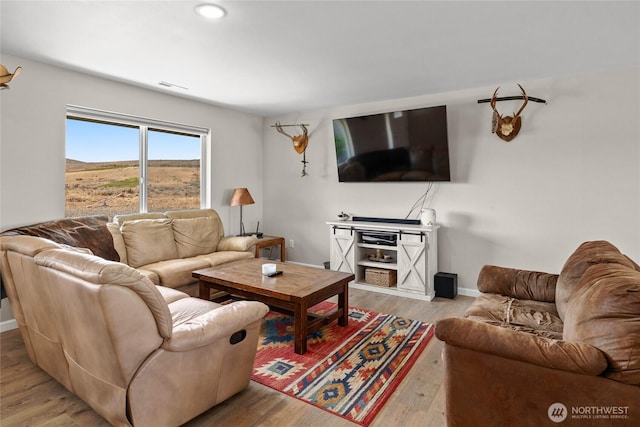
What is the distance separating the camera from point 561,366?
1.37 m

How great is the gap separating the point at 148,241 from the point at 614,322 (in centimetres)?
381

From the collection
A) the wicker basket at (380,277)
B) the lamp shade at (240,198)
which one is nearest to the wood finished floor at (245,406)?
the wicker basket at (380,277)

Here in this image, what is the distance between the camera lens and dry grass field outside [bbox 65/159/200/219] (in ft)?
12.2

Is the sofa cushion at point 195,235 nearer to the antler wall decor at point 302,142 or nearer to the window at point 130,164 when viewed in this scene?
the window at point 130,164

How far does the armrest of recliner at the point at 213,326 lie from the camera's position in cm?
170

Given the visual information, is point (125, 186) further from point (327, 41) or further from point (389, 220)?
point (389, 220)

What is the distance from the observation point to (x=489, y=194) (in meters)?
3.99

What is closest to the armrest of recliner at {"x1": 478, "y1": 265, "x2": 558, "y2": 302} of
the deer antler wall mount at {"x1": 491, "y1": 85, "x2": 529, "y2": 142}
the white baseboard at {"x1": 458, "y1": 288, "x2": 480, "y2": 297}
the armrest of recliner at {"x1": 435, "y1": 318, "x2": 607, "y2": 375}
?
the armrest of recliner at {"x1": 435, "y1": 318, "x2": 607, "y2": 375}

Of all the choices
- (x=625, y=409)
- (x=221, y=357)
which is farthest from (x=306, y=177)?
(x=625, y=409)

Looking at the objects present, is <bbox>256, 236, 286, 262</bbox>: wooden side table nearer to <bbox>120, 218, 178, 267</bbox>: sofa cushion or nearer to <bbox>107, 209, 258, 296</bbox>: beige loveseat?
<bbox>107, 209, 258, 296</bbox>: beige loveseat

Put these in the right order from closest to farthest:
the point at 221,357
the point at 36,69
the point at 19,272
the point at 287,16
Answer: the point at 221,357 → the point at 19,272 → the point at 287,16 → the point at 36,69

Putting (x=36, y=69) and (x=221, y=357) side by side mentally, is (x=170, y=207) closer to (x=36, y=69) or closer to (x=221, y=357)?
(x=36, y=69)

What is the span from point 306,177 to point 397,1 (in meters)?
3.37

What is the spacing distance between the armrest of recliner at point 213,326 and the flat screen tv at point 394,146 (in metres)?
2.89
